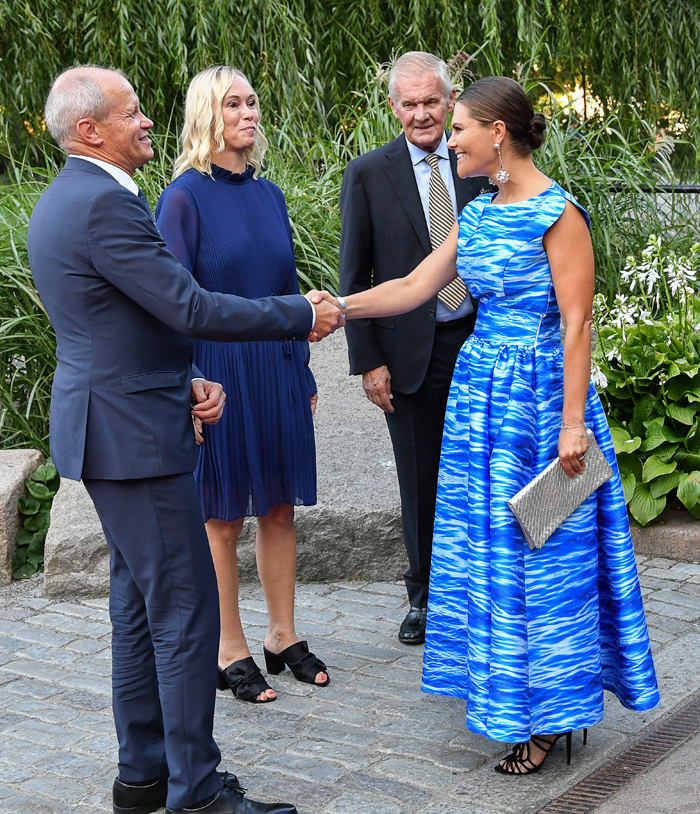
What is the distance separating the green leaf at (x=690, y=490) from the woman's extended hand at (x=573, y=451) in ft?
7.25

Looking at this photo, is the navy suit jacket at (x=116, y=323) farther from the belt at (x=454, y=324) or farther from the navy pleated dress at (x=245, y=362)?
the belt at (x=454, y=324)

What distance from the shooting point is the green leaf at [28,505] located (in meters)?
5.48

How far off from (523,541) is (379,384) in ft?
3.94

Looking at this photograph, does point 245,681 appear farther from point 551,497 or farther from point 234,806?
point 551,497

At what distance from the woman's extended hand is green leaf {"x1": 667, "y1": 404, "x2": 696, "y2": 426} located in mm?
2242

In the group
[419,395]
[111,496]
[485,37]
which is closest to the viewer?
[111,496]

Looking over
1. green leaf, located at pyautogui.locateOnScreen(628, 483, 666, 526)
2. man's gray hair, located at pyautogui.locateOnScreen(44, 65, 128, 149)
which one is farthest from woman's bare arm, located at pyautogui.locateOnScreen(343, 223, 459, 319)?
green leaf, located at pyautogui.locateOnScreen(628, 483, 666, 526)

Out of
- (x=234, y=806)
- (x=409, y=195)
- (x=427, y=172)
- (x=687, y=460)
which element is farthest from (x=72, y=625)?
(x=687, y=460)

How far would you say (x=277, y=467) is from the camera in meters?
3.88

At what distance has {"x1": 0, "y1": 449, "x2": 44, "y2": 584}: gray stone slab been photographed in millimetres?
5273

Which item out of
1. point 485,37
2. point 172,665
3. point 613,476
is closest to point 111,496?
point 172,665

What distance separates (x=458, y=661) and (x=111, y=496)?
1.28 m

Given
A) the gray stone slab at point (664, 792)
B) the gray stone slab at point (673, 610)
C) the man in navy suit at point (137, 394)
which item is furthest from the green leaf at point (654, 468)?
the man in navy suit at point (137, 394)

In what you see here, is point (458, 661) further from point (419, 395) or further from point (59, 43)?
point (59, 43)
